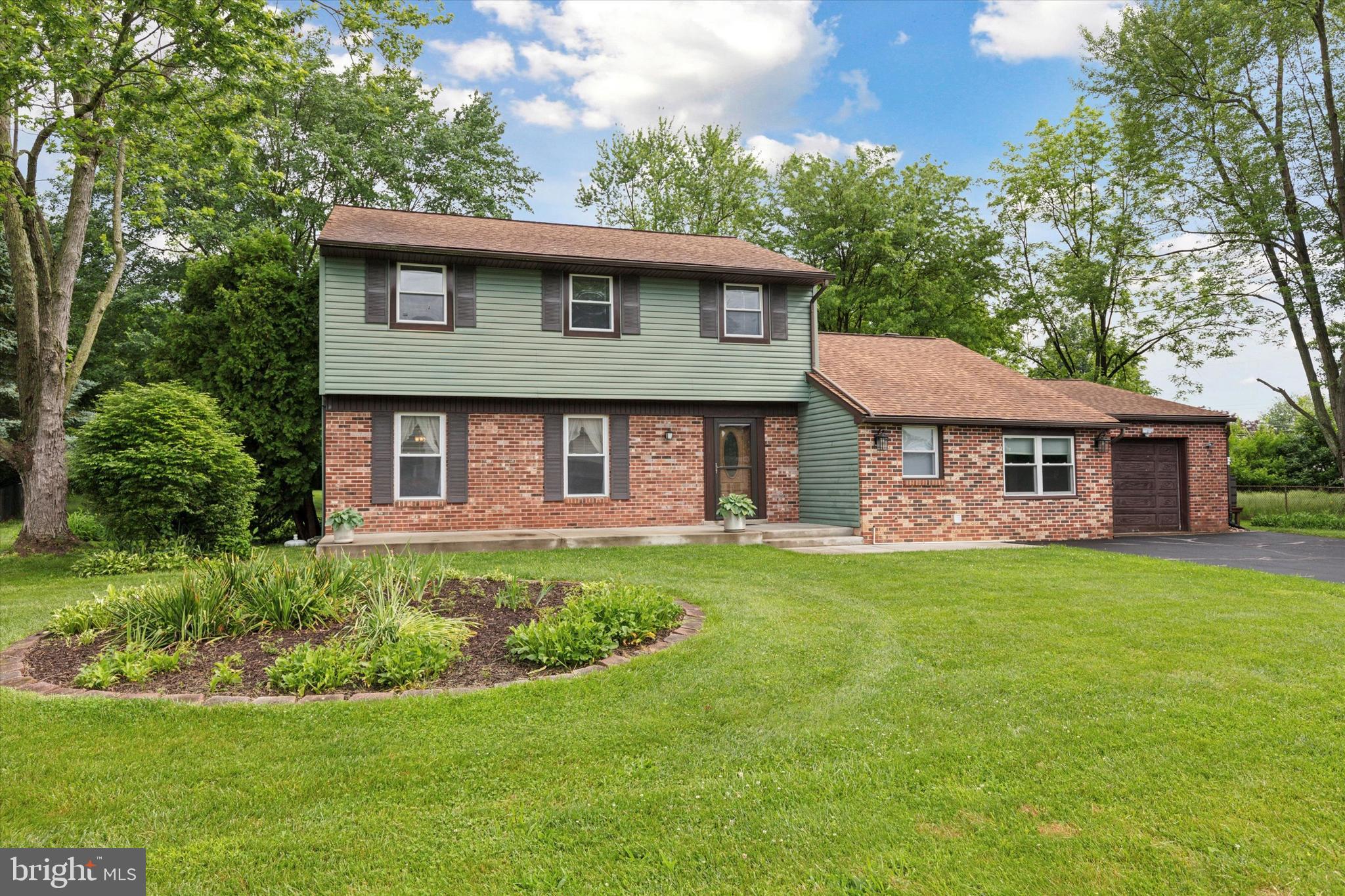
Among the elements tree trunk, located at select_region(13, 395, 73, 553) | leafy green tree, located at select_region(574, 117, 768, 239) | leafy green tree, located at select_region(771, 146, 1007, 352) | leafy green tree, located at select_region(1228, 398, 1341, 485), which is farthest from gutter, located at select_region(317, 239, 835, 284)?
leafy green tree, located at select_region(1228, 398, 1341, 485)

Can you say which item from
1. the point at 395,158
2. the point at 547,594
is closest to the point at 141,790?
the point at 547,594

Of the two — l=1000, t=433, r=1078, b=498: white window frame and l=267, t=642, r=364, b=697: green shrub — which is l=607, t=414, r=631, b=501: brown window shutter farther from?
l=267, t=642, r=364, b=697: green shrub

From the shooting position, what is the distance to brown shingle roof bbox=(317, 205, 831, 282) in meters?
12.9

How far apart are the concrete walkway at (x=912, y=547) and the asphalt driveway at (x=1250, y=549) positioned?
123 centimetres

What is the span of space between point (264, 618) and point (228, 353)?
956cm

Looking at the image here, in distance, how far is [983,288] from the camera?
26469mm

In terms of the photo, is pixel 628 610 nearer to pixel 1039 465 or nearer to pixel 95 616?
pixel 95 616

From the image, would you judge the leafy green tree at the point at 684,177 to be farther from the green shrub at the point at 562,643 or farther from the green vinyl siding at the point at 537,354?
the green shrub at the point at 562,643

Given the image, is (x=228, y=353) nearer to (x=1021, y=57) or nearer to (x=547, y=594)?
(x=547, y=594)

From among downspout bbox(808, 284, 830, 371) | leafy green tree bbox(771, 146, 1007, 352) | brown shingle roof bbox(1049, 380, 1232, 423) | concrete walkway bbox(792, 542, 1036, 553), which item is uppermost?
leafy green tree bbox(771, 146, 1007, 352)

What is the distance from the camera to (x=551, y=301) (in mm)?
13719

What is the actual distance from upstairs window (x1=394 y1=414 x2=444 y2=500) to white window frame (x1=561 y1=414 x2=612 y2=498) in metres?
2.15

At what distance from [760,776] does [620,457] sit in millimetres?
10964

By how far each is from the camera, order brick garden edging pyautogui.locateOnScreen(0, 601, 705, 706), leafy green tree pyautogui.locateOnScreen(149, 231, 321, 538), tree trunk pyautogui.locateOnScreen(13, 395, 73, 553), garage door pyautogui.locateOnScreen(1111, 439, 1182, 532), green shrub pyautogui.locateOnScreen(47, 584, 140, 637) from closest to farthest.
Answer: brick garden edging pyautogui.locateOnScreen(0, 601, 705, 706), green shrub pyautogui.locateOnScreen(47, 584, 140, 637), tree trunk pyautogui.locateOnScreen(13, 395, 73, 553), leafy green tree pyautogui.locateOnScreen(149, 231, 321, 538), garage door pyautogui.locateOnScreen(1111, 439, 1182, 532)
